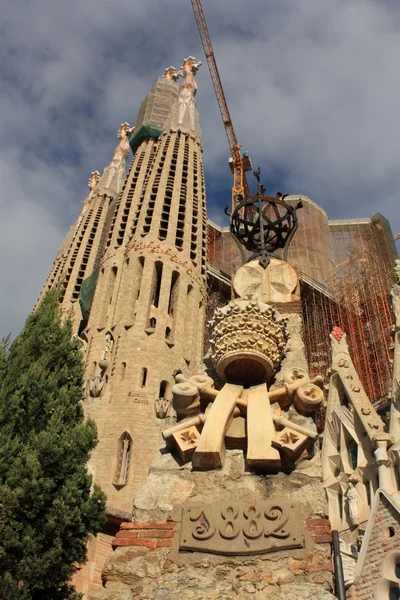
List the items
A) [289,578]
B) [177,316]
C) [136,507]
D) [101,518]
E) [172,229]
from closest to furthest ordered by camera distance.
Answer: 1. [289,578]
2. [136,507]
3. [101,518]
4. [177,316]
5. [172,229]

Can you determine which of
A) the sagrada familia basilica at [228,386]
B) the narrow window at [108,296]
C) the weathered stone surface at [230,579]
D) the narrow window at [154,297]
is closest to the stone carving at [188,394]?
the sagrada familia basilica at [228,386]

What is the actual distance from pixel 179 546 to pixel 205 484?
0.95ft

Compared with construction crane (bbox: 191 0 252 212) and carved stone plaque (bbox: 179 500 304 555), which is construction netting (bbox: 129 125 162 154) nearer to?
construction crane (bbox: 191 0 252 212)

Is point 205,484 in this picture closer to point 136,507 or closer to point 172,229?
point 136,507

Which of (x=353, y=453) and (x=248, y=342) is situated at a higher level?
(x=353, y=453)

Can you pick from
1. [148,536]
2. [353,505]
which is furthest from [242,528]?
[353,505]

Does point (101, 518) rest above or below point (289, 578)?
above

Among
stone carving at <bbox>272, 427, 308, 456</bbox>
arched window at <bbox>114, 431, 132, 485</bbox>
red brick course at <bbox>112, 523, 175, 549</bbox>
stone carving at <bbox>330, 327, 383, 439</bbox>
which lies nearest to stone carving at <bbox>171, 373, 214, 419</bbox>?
stone carving at <bbox>272, 427, 308, 456</bbox>

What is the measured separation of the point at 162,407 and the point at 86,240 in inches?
719

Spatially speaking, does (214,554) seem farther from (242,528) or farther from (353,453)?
(353,453)

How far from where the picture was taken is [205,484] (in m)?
2.26

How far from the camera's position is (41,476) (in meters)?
6.79

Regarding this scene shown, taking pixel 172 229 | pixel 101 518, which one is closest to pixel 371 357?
pixel 172 229

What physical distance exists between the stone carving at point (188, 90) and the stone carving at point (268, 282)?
32160 mm
